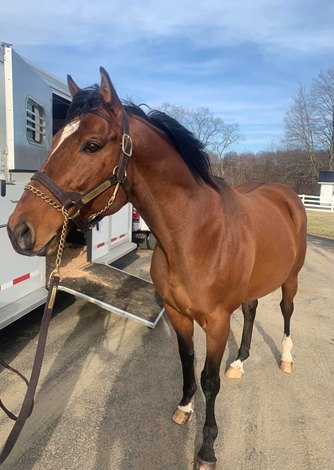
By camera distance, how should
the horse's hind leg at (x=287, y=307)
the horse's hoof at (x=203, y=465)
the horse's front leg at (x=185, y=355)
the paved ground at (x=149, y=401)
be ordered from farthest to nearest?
the horse's hind leg at (x=287, y=307), the horse's front leg at (x=185, y=355), the paved ground at (x=149, y=401), the horse's hoof at (x=203, y=465)

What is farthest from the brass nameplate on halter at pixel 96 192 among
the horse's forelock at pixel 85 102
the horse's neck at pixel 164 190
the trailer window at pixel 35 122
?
the trailer window at pixel 35 122

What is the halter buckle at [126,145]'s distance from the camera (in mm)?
1857

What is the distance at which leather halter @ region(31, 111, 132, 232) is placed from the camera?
67.6 inches

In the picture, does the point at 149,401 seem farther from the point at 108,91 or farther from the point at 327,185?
the point at 327,185

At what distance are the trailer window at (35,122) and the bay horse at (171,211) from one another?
2048mm

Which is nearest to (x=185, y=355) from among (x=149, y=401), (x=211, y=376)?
(x=211, y=376)

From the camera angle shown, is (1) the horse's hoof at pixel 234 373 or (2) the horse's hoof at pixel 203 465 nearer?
(2) the horse's hoof at pixel 203 465

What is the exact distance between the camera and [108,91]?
71.2 inches

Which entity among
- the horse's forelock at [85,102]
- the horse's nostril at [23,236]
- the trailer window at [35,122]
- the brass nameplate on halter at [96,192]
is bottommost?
the horse's nostril at [23,236]

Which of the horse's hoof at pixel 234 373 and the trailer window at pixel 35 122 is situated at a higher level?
the trailer window at pixel 35 122

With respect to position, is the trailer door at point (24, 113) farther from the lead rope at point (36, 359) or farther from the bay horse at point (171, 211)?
the lead rope at point (36, 359)

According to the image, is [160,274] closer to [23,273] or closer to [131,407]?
[131,407]

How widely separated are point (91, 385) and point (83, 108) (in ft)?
8.00

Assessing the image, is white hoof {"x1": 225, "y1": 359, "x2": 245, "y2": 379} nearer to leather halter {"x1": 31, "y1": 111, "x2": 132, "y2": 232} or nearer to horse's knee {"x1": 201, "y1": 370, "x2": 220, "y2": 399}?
horse's knee {"x1": 201, "y1": 370, "x2": 220, "y2": 399}
